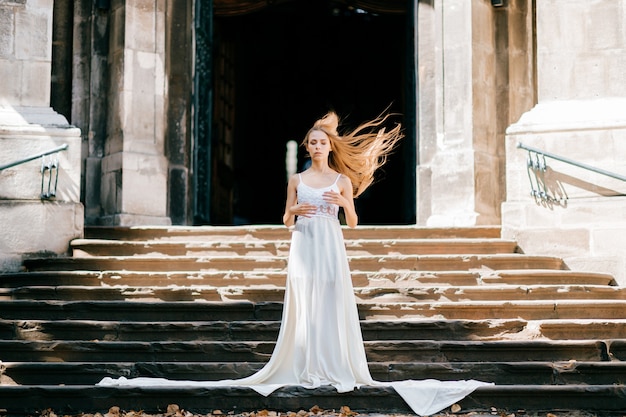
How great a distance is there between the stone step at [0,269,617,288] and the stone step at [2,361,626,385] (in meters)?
1.55

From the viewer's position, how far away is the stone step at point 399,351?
745 centimetres

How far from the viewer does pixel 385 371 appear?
7.23 m

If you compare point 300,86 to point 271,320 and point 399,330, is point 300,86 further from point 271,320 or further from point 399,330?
point 399,330

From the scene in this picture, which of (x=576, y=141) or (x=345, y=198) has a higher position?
(x=576, y=141)

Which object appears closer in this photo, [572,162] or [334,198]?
[334,198]

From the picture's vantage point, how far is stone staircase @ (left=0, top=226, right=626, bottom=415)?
672 centimetres

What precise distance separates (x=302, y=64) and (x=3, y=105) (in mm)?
12858

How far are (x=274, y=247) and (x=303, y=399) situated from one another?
298cm

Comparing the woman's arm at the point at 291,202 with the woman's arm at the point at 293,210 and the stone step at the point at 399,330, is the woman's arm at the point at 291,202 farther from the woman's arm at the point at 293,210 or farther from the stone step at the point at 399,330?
the stone step at the point at 399,330

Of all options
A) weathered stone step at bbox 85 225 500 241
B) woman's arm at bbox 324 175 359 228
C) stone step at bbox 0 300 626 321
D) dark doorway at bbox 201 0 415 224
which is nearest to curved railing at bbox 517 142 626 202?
weathered stone step at bbox 85 225 500 241

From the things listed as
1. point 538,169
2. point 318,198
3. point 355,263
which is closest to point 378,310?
point 355,263

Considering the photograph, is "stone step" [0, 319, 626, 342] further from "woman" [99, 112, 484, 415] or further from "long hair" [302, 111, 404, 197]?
"long hair" [302, 111, 404, 197]

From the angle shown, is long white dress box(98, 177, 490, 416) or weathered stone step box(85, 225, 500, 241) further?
weathered stone step box(85, 225, 500, 241)

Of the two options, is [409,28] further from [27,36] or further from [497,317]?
[497,317]
